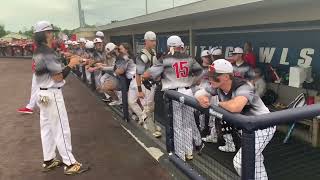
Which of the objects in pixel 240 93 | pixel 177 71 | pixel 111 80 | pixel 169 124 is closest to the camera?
pixel 240 93

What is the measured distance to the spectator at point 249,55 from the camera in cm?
809

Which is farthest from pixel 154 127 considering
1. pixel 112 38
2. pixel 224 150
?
pixel 112 38

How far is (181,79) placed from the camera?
5535 millimetres

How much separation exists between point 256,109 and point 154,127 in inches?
133

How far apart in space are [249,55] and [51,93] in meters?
4.75

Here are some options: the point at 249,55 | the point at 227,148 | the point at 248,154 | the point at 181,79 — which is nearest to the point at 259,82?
the point at 249,55

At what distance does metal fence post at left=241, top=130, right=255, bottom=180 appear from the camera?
2691 mm

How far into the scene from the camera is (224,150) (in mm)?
6234

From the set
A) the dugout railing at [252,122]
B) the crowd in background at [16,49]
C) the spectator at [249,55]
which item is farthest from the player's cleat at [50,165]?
the crowd in background at [16,49]

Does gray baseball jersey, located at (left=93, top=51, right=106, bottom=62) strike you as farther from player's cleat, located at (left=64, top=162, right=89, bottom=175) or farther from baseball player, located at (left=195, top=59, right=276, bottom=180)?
baseball player, located at (left=195, top=59, right=276, bottom=180)

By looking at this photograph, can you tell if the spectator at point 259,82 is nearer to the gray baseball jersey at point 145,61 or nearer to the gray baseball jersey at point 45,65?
the gray baseball jersey at point 145,61

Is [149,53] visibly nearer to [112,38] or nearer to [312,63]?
[312,63]

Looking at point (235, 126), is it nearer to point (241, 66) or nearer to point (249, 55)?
point (241, 66)

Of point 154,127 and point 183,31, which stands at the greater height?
point 183,31
